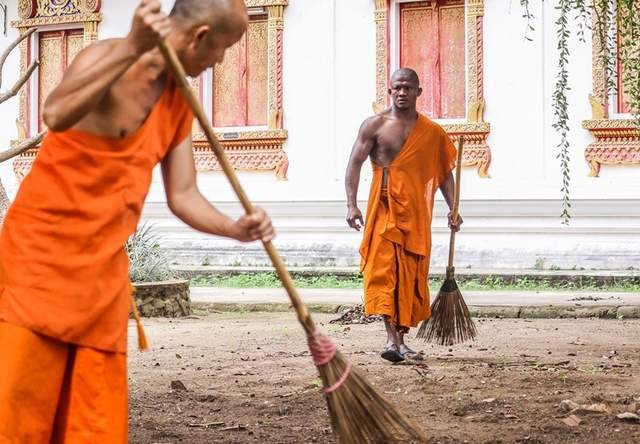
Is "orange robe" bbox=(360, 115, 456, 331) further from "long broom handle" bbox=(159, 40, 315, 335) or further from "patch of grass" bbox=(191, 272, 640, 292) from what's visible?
"patch of grass" bbox=(191, 272, 640, 292)

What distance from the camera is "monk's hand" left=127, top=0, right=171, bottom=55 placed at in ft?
9.85

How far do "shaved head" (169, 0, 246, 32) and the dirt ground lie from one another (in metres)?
2.38

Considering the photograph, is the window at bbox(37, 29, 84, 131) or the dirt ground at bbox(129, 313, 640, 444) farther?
the window at bbox(37, 29, 84, 131)

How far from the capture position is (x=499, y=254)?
13977 millimetres

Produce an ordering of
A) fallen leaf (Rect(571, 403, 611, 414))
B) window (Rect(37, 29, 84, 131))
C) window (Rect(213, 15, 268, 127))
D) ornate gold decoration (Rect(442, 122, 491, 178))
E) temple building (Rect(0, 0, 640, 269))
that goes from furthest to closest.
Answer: window (Rect(37, 29, 84, 131)) → window (Rect(213, 15, 268, 127)) → ornate gold decoration (Rect(442, 122, 491, 178)) → temple building (Rect(0, 0, 640, 269)) → fallen leaf (Rect(571, 403, 611, 414))

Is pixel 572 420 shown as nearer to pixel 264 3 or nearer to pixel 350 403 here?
pixel 350 403

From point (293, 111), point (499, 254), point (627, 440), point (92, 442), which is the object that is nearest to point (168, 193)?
point (92, 442)

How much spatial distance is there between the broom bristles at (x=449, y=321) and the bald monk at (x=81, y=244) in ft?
16.5

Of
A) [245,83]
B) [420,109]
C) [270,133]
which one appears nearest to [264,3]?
[245,83]

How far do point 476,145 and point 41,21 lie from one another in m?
6.76

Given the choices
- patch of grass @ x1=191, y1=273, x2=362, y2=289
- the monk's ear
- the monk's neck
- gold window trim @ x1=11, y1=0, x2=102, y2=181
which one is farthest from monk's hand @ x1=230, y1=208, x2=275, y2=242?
gold window trim @ x1=11, y1=0, x2=102, y2=181

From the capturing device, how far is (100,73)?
303 centimetres

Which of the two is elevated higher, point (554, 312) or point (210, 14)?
point (210, 14)

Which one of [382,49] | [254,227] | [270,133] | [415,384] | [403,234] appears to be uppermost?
[382,49]
